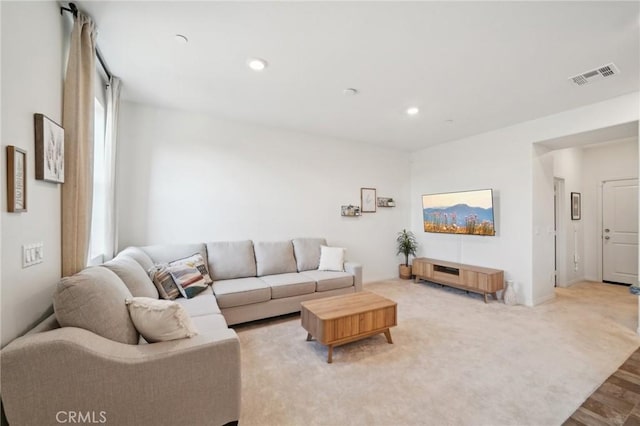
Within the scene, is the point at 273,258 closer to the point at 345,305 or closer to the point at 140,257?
the point at 345,305

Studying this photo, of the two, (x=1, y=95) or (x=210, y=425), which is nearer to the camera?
(x=1, y=95)

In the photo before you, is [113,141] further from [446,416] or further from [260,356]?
[446,416]

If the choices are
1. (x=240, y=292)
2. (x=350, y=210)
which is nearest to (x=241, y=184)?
(x=240, y=292)

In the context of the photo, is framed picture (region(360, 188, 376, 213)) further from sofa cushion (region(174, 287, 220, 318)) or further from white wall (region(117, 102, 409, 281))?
sofa cushion (region(174, 287, 220, 318))

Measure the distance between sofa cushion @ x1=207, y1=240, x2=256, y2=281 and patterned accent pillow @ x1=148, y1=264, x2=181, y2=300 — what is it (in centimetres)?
69

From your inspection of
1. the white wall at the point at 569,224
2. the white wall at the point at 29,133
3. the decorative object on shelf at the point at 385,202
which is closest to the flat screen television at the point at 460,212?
the decorative object on shelf at the point at 385,202

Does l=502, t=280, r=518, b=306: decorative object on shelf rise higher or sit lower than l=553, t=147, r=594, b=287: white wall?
lower

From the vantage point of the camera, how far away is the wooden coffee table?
7.97 ft

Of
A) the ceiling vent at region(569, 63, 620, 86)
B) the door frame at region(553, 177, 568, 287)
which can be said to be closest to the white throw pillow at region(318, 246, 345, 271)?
the ceiling vent at region(569, 63, 620, 86)

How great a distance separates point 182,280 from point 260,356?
114 centimetres

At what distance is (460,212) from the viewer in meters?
4.60

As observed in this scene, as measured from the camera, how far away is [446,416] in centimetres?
175

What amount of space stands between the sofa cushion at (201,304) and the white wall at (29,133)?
1.04 meters

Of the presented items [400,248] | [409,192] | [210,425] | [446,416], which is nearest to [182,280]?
[210,425]
